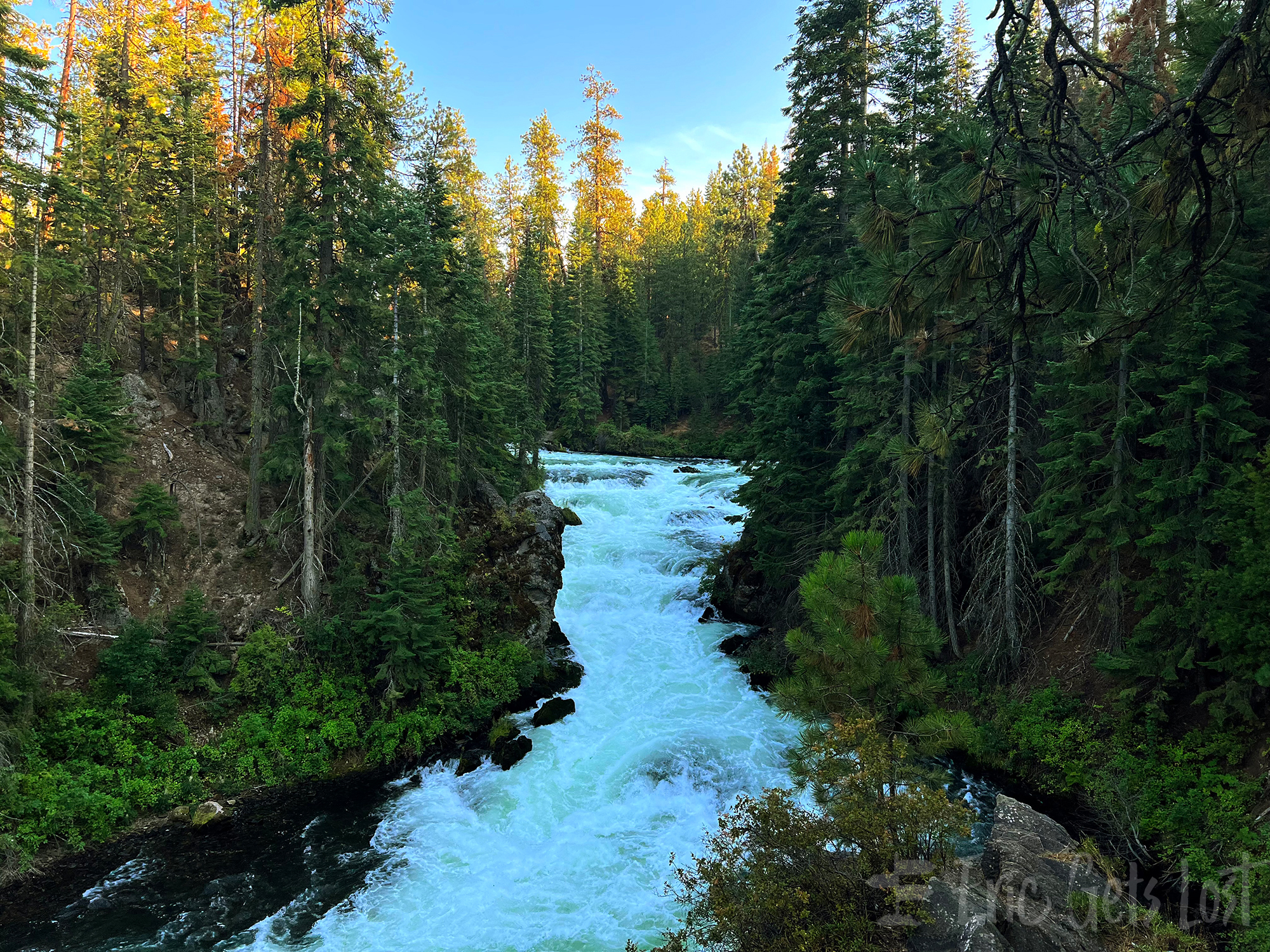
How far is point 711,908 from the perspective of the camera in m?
5.82

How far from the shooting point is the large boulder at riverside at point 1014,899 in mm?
4980

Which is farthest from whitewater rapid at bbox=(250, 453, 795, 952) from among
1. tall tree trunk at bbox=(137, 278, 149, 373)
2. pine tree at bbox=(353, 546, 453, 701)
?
tall tree trunk at bbox=(137, 278, 149, 373)

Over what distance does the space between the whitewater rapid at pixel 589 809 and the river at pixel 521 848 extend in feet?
0.10

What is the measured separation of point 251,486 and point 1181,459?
782 inches

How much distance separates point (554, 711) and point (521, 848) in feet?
12.8

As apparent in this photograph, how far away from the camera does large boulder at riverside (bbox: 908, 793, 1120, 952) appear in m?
4.98

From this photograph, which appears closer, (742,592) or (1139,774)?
(1139,774)

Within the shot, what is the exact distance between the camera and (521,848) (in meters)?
10.2

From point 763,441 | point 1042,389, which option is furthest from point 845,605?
point 763,441

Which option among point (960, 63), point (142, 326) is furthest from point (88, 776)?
point (960, 63)

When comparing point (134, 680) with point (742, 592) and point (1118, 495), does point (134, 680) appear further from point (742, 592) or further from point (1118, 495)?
point (1118, 495)

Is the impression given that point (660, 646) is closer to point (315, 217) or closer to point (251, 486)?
point (251, 486)

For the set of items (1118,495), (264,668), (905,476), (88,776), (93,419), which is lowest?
(88,776)

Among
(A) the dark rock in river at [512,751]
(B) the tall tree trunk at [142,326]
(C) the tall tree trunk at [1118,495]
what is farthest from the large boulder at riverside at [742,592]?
(B) the tall tree trunk at [142,326]
